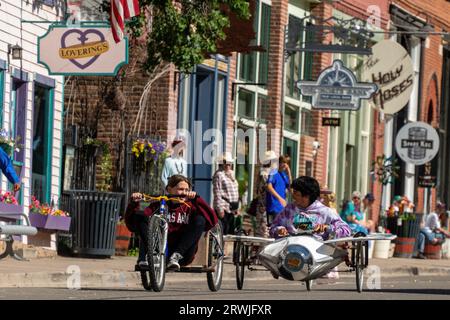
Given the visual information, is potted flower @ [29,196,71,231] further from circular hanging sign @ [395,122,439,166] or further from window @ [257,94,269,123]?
circular hanging sign @ [395,122,439,166]

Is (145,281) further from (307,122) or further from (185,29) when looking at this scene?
(307,122)

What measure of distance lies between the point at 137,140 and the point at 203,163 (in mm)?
3474

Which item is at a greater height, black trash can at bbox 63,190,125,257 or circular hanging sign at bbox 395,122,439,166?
circular hanging sign at bbox 395,122,439,166

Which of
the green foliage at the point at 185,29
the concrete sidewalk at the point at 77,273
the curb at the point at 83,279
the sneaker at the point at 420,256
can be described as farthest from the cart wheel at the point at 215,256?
the sneaker at the point at 420,256

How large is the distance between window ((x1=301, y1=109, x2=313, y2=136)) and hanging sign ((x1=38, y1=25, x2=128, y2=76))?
15.8 m

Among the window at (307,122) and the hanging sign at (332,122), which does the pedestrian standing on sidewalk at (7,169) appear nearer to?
the hanging sign at (332,122)

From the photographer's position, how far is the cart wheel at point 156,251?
19.6 m

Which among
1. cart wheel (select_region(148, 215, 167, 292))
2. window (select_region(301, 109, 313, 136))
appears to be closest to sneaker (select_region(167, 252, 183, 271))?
cart wheel (select_region(148, 215, 167, 292))

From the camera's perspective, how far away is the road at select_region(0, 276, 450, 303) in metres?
18.8

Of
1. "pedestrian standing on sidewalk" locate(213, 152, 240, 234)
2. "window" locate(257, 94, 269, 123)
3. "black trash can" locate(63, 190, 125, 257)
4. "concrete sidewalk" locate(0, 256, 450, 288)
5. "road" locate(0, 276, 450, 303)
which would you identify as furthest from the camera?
"window" locate(257, 94, 269, 123)

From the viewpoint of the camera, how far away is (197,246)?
805 inches

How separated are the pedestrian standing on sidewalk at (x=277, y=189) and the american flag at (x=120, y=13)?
5552 mm

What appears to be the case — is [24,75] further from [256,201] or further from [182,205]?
[182,205]
